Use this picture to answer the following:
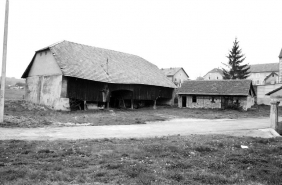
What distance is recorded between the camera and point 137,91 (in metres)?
36.2

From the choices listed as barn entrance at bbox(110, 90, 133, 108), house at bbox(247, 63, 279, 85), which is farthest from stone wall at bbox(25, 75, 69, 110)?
house at bbox(247, 63, 279, 85)

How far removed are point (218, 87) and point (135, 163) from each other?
1388 inches

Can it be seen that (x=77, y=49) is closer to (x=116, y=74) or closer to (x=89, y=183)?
(x=116, y=74)

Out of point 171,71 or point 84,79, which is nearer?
point 84,79

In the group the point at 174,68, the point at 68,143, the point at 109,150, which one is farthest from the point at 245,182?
the point at 174,68

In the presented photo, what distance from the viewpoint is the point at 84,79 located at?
98.9 feet

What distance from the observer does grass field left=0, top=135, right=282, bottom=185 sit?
19.5 ft

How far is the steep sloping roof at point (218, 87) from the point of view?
38.0 meters

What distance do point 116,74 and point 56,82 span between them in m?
8.36

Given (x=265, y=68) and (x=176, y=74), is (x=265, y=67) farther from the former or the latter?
(x=176, y=74)

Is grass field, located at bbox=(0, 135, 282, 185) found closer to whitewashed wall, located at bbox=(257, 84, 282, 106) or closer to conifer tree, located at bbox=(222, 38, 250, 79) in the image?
whitewashed wall, located at bbox=(257, 84, 282, 106)

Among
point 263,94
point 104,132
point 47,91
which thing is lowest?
point 104,132

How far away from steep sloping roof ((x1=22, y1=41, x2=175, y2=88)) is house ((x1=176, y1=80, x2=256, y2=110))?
134 inches

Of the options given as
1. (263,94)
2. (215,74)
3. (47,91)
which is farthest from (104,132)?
(215,74)
